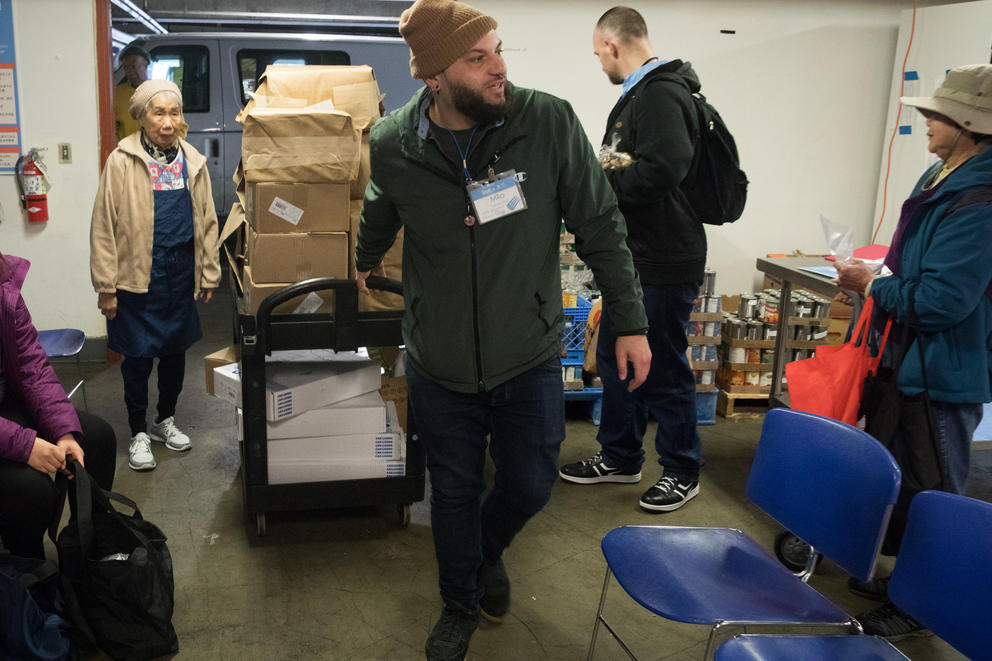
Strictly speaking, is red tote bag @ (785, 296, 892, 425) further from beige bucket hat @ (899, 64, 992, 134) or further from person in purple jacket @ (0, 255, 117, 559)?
person in purple jacket @ (0, 255, 117, 559)

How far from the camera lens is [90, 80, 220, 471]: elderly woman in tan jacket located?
10.3 feet

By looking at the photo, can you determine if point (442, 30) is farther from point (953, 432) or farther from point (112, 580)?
point (953, 432)

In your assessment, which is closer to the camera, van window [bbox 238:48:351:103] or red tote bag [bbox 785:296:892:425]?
red tote bag [bbox 785:296:892:425]

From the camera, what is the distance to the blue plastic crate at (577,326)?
3.87 meters

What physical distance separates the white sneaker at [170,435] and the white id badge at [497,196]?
2.25 metres

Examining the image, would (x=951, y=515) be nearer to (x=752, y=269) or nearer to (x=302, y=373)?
(x=302, y=373)

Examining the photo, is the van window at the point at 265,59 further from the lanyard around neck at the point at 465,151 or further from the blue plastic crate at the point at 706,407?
the lanyard around neck at the point at 465,151

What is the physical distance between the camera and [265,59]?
718 cm

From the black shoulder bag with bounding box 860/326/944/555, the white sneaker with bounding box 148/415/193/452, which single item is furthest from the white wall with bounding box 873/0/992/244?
the white sneaker with bounding box 148/415/193/452

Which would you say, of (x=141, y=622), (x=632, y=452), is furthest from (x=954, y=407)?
(x=141, y=622)

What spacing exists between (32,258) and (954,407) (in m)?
4.59

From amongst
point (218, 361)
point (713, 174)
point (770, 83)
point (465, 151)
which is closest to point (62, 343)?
point (218, 361)

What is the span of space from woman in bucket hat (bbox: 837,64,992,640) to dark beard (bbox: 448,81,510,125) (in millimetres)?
1115

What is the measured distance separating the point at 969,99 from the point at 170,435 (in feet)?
10.3
